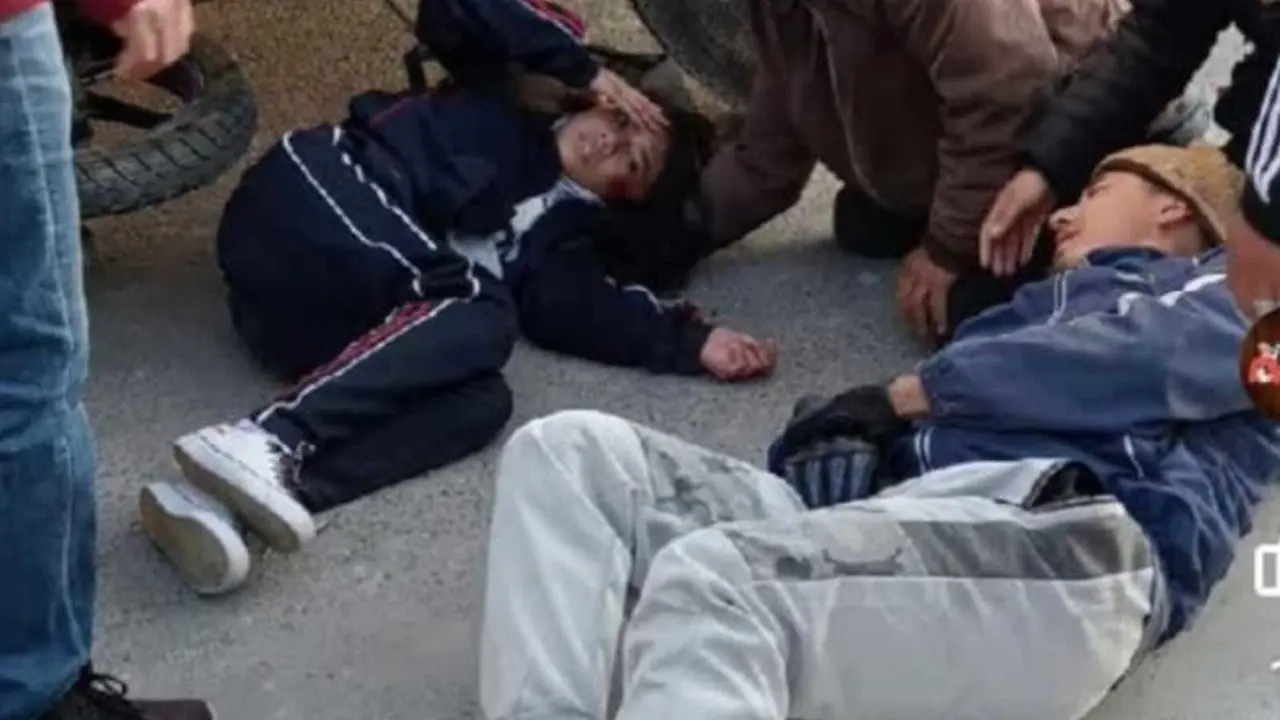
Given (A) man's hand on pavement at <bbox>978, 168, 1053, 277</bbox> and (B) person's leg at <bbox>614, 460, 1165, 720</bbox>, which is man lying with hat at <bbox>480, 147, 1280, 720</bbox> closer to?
(B) person's leg at <bbox>614, 460, 1165, 720</bbox>

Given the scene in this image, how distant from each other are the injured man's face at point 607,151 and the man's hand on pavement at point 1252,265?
103cm

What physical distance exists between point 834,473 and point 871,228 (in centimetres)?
72

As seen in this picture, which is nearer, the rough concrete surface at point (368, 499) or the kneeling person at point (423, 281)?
the rough concrete surface at point (368, 499)

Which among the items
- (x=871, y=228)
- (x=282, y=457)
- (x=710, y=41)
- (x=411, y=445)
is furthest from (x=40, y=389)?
(x=710, y=41)

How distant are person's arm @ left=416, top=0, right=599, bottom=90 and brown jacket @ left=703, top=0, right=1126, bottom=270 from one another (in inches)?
7.9

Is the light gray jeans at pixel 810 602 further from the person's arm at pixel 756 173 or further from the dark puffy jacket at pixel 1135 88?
the person's arm at pixel 756 173

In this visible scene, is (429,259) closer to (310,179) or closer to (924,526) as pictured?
(310,179)

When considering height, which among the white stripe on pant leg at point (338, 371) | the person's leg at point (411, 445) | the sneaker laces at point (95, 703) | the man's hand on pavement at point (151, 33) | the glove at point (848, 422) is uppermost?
the man's hand on pavement at point (151, 33)

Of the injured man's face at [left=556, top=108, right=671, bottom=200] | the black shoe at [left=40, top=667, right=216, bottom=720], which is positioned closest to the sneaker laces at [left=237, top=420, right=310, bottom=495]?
the black shoe at [left=40, top=667, right=216, bottom=720]

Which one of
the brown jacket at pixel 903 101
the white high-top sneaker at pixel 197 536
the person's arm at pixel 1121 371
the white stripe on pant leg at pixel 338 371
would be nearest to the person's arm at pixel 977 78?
the brown jacket at pixel 903 101

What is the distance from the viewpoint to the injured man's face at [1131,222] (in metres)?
2.17

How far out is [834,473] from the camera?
2012mm

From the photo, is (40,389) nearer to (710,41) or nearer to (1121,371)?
(1121,371)

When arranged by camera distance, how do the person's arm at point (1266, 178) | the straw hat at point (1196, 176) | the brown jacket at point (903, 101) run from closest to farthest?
the person's arm at point (1266, 178)
the straw hat at point (1196, 176)
the brown jacket at point (903, 101)
